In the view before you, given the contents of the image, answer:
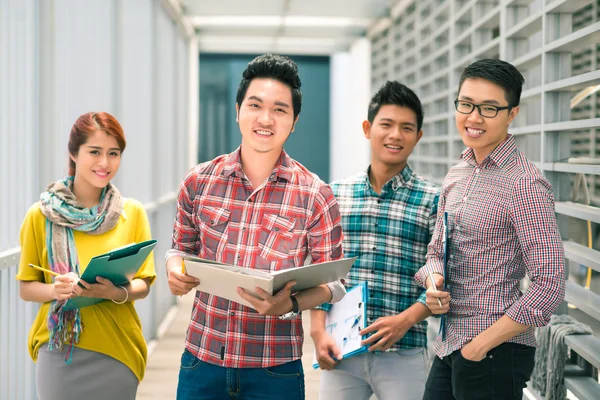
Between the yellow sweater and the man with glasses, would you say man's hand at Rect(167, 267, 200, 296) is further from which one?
the man with glasses

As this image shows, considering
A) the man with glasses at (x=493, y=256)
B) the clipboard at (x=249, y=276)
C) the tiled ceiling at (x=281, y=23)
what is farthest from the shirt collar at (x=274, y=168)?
the tiled ceiling at (x=281, y=23)

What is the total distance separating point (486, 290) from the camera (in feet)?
6.10

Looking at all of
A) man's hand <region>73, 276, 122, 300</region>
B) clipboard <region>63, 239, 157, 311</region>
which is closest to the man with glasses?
clipboard <region>63, 239, 157, 311</region>

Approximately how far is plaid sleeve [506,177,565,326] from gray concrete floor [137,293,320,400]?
9.02ft

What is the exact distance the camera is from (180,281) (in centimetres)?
174

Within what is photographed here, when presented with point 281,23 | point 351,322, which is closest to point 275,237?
point 351,322

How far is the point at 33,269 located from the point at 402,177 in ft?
4.03

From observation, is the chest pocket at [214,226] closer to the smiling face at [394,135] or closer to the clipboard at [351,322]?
the clipboard at [351,322]

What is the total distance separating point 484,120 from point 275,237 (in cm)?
67

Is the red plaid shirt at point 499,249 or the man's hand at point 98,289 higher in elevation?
the red plaid shirt at point 499,249

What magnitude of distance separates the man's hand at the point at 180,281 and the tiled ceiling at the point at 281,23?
16.3 feet

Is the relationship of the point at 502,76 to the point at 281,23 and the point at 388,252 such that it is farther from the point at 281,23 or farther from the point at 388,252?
the point at 281,23

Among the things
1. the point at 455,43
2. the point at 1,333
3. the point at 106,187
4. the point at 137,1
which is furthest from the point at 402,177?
the point at 137,1

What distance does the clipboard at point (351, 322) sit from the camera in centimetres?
210
